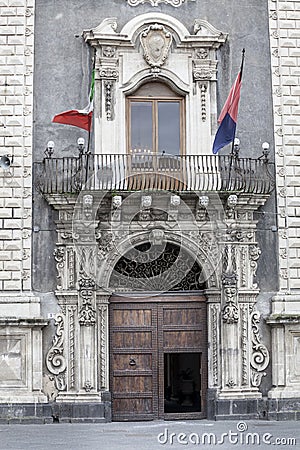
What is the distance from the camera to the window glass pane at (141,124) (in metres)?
22.5

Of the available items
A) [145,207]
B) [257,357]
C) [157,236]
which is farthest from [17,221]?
[257,357]

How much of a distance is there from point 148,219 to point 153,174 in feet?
3.09

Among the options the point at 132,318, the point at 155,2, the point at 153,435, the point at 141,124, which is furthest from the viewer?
the point at 155,2

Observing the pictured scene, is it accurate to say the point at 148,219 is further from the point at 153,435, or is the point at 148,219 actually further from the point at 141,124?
the point at 153,435

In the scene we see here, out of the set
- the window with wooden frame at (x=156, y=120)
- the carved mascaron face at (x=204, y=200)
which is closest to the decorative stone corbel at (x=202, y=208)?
the carved mascaron face at (x=204, y=200)

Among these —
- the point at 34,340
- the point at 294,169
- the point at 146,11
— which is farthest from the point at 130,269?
the point at 146,11

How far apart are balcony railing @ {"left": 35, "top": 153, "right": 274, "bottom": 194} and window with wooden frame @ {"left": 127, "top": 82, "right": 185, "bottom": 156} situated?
393 millimetres

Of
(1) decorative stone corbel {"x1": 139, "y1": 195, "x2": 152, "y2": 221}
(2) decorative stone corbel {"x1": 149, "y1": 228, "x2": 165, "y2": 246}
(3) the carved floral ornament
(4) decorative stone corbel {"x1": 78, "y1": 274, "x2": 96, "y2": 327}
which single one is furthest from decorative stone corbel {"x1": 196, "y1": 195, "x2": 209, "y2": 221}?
(3) the carved floral ornament

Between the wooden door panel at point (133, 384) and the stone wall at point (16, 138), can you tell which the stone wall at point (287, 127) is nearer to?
the wooden door panel at point (133, 384)

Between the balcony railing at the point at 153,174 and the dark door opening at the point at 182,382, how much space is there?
3.59m

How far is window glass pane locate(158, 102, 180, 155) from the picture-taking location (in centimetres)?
2250

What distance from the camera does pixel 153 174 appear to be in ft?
72.0

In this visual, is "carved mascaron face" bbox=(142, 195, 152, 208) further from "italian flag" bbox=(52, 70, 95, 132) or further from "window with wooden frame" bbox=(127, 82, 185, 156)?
"italian flag" bbox=(52, 70, 95, 132)

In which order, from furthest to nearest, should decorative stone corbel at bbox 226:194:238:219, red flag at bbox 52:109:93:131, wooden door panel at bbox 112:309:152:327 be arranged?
wooden door panel at bbox 112:309:152:327
decorative stone corbel at bbox 226:194:238:219
red flag at bbox 52:109:93:131
